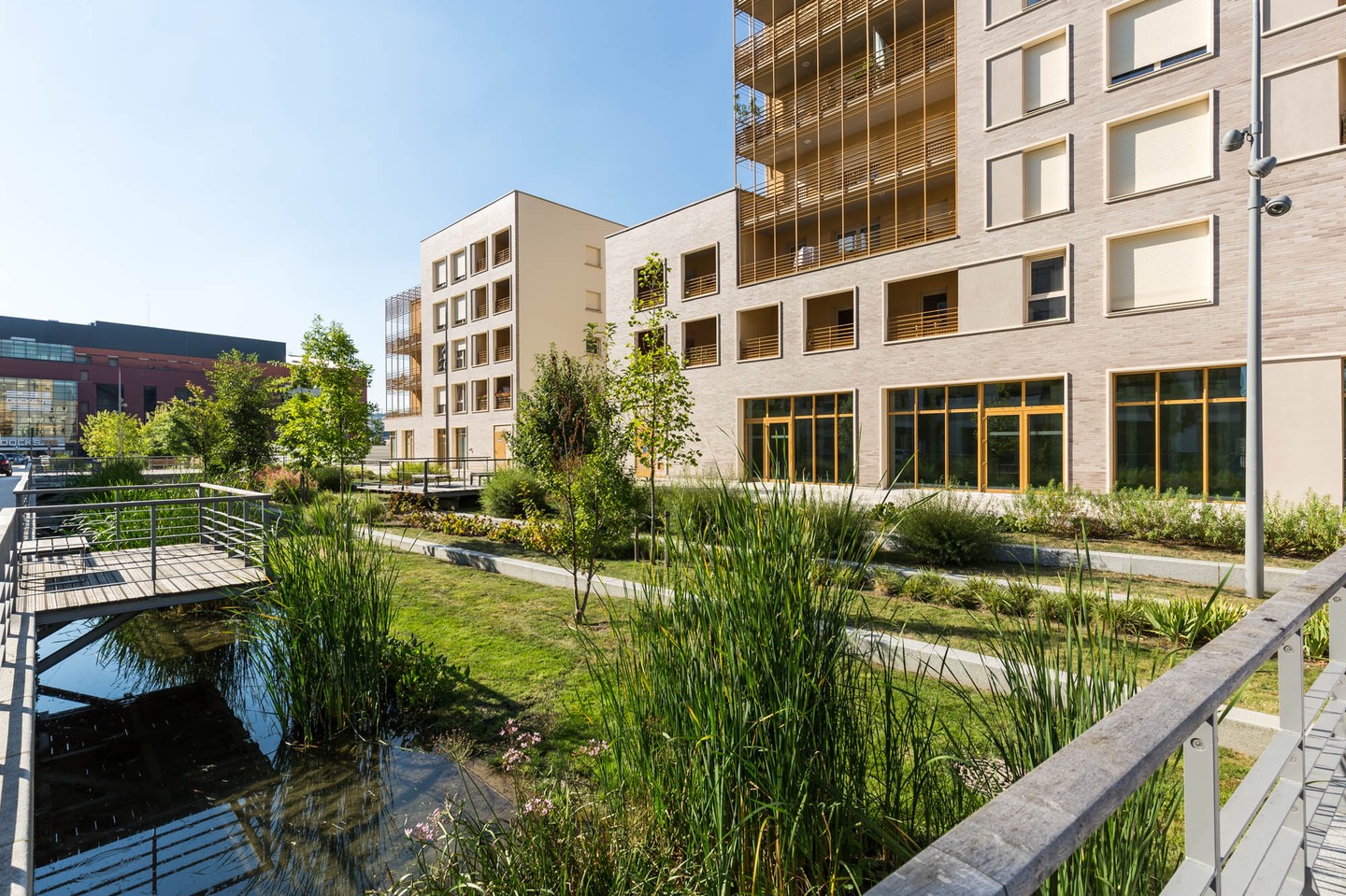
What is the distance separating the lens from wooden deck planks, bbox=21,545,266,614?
613cm

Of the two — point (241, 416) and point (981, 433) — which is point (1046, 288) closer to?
point (981, 433)

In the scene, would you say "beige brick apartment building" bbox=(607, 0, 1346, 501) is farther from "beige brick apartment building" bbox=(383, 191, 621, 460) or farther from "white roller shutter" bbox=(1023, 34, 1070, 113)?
"beige brick apartment building" bbox=(383, 191, 621, 460)

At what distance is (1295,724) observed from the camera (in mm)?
1483

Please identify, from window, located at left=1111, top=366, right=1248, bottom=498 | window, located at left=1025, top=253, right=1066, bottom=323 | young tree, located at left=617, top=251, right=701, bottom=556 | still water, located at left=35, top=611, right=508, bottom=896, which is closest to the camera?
still water, located at left=35, top=611, right=508, bottom=896

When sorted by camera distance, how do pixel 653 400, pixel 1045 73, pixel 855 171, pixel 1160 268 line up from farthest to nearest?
pixel 855 171 < pixel 1045 73 < pixel 1160 268 < pixel 653 400

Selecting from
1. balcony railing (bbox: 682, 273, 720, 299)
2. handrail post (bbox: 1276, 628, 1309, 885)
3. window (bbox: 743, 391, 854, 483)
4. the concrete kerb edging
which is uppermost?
balcony railing (bbox: 682, 273, 720, 299)

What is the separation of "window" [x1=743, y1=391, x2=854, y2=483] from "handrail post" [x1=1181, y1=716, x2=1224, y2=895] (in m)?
17.5

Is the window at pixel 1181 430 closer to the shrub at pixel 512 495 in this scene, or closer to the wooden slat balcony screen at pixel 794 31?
the shrub at pixel 512 495

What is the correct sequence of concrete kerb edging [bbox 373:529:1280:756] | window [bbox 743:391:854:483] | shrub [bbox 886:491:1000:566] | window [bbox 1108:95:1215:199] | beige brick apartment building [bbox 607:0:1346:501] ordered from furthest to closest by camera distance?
window [bbox 743:391:854:483], window [bbox 1108:95:1215:199], beige brick apartment building [bbox 607:0:1346:501], shrub [bbox 886:491:1000:566], concrete kerb edging [bbox 373:529:1280:756]

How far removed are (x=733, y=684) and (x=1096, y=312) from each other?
52.8 ft

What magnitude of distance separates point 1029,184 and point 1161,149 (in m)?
2.68


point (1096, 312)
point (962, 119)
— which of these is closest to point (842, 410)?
point (1096, 312)

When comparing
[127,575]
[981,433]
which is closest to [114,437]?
[127,575]

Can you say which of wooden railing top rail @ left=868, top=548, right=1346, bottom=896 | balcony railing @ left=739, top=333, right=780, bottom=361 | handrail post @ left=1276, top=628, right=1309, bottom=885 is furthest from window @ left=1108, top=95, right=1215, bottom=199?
wooden railing top rail @ left=868, top=548, right=1346, bottom=896
